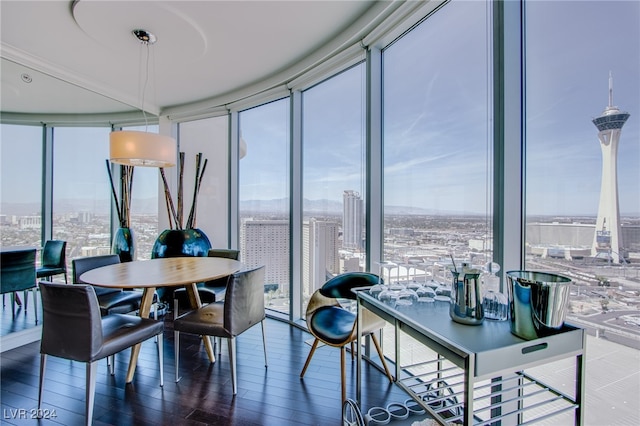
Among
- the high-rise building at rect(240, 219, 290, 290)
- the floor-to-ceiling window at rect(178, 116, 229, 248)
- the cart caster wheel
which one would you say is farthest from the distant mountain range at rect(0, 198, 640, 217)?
the cart caster wheel

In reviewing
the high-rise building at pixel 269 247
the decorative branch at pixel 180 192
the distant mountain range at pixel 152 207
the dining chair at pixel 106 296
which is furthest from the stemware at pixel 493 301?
the decorative branch at pixel 180 192

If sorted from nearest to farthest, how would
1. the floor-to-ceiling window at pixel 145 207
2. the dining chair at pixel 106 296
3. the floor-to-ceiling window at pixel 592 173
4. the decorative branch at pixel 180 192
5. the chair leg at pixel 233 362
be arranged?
1. the floor-to-ceiling window at pixel 592 173
2. the chair leg at pixel 233 362
3. the dining chair at pixel 106 296
4. the decorative branch at pixel 180 192
5. the floor-to-ceiling window at pixel 145 207

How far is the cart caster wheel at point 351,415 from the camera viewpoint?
1.62 metres

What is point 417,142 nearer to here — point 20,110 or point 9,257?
point 9,257

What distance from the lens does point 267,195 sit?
3.94 meters

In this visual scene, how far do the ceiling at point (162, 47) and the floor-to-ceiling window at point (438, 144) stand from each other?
0.48m

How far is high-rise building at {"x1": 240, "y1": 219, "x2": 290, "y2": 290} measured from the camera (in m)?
3.73

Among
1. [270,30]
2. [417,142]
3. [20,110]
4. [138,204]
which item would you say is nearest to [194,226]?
[138,204]

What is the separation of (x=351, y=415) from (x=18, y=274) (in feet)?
12.2

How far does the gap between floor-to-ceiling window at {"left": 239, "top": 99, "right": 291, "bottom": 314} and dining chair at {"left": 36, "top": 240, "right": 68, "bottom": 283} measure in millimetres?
2242

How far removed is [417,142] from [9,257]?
4220 millimetres

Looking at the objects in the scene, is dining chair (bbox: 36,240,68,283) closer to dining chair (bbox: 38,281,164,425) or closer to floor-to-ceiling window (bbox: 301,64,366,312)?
dining chair (bbox: 38,281,164,425)

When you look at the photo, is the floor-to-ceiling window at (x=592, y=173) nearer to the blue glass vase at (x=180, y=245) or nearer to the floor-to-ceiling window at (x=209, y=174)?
the blue glass vase at (x=180, y=245)

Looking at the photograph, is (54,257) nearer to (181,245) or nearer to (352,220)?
(181,245)
